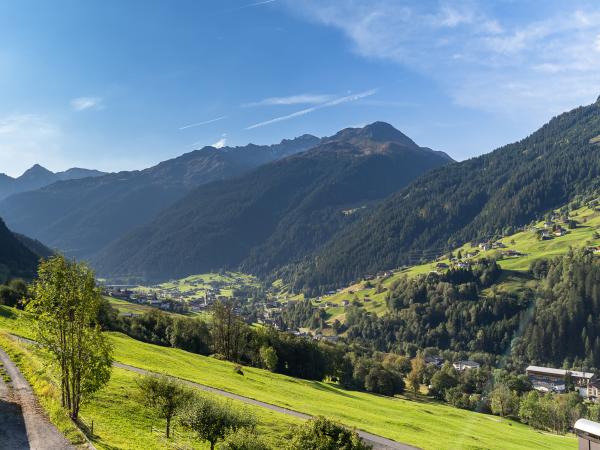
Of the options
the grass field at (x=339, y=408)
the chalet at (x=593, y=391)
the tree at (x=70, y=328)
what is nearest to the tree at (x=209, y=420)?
the tree at (x=70, y=328)

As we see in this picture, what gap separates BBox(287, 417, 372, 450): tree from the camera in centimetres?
3161

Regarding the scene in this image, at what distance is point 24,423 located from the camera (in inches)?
1351

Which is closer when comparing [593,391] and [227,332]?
[227,332]

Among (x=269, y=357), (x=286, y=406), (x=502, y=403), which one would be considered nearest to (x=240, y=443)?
(x=286, y=406)

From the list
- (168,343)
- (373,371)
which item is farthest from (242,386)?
(373,371)

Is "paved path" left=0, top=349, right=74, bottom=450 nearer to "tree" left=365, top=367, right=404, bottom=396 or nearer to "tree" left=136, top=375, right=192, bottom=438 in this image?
"tree" left=136, top=375, right=192, bottom=438

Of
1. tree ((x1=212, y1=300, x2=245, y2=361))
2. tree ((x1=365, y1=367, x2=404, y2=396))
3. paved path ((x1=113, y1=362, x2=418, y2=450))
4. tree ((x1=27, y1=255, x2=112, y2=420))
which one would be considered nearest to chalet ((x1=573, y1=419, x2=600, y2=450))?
paved path ((x1=113, y1=362, x2=418, y2=450))

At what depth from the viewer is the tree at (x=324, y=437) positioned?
31609 millimetres

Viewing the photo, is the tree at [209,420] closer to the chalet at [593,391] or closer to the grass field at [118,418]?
the grass field at [118,418]

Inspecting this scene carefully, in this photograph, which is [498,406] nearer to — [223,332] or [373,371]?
[373,371]

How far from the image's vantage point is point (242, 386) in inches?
2822

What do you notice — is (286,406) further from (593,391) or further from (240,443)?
(593,391)

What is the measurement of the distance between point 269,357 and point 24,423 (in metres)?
81.2

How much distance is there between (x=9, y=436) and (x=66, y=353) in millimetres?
6305
